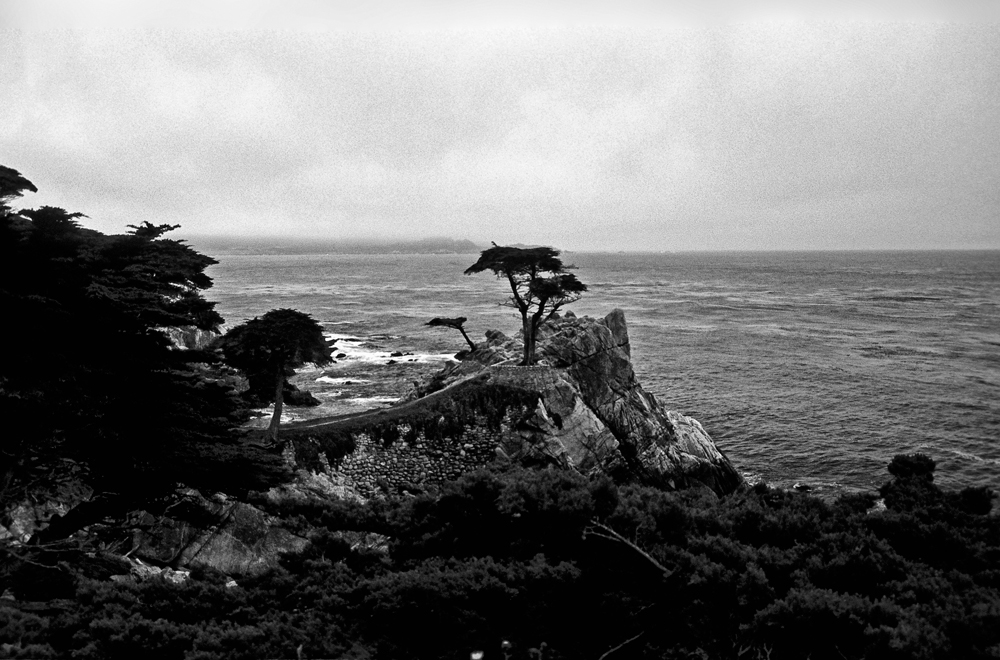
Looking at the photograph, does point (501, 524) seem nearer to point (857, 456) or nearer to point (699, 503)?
point (699, 503)

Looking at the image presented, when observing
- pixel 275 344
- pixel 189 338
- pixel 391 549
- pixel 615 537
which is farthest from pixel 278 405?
pixel 189 338

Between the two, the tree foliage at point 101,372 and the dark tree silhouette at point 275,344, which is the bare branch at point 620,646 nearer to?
the tree foliage at point 101,372

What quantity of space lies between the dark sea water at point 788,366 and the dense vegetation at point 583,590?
1580 centimetres

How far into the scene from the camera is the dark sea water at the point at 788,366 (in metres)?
28.8

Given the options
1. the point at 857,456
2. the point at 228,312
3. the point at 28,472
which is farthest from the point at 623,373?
the point at 228,312

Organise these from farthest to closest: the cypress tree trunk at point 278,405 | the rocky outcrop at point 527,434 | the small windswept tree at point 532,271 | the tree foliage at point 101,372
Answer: the small windswept tree at point 532,271 < the rocky outcrop at point 527,434 < the cypress tree trunk at point 278,405 < the tree foliage at point 101,372

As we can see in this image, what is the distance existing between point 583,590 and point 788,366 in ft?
136

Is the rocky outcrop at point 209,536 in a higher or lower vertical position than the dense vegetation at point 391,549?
lower

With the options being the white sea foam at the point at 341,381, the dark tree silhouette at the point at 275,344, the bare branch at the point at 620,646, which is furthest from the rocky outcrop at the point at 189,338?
the bare branch at the point at 620,646

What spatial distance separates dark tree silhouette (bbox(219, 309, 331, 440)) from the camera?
20.6m

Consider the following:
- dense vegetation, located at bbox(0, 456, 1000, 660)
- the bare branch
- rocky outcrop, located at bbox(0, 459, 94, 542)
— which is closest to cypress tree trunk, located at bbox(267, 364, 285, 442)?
rocky outcrop, located at bbox(0, 459, 94, 542)

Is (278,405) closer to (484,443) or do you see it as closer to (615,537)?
(484,443)

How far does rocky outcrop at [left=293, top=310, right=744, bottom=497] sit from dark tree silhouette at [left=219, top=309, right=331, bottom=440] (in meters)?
2.30

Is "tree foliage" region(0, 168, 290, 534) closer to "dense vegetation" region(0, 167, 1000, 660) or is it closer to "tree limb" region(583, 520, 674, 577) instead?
"dense vegetation" region(0, 167, 1000, 660)
